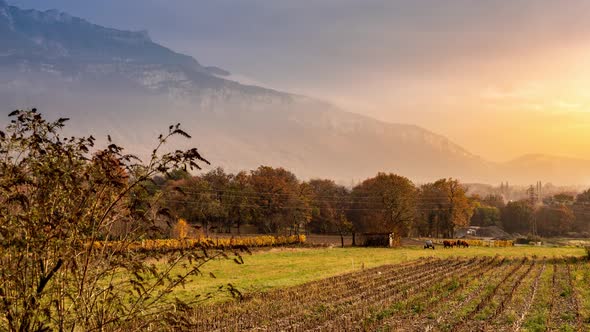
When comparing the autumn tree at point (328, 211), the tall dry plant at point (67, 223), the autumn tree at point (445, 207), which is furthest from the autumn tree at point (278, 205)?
the tall dry plant at point (67, 223)

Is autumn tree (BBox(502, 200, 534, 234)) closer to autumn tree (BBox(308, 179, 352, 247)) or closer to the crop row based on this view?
autumn tree (BBox(308, 179, 352, 247))

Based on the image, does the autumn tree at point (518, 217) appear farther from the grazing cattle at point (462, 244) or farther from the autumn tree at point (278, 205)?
the autumn tree at point (278, 205)

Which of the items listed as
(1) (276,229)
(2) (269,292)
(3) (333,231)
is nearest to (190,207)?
(1) (276,229)

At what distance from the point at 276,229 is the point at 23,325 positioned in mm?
92791

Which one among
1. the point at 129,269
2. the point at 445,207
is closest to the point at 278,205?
the point at 445,207

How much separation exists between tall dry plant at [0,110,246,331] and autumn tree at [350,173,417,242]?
2984 inches

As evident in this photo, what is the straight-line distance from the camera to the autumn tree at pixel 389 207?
87162 mm

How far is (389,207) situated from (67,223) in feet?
281

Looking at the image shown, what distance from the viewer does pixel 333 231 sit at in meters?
110

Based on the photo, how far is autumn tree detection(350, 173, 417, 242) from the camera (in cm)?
8716

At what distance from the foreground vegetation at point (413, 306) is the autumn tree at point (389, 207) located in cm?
5162

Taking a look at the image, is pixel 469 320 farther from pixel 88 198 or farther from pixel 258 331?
pixel 88 198

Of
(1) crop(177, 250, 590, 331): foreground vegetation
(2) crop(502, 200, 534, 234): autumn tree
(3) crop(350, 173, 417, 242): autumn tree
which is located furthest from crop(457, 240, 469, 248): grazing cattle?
(2) crop(502, 200, 534, 234): autumn tree

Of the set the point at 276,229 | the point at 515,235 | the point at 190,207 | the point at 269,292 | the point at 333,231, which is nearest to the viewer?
the point at 269,292
